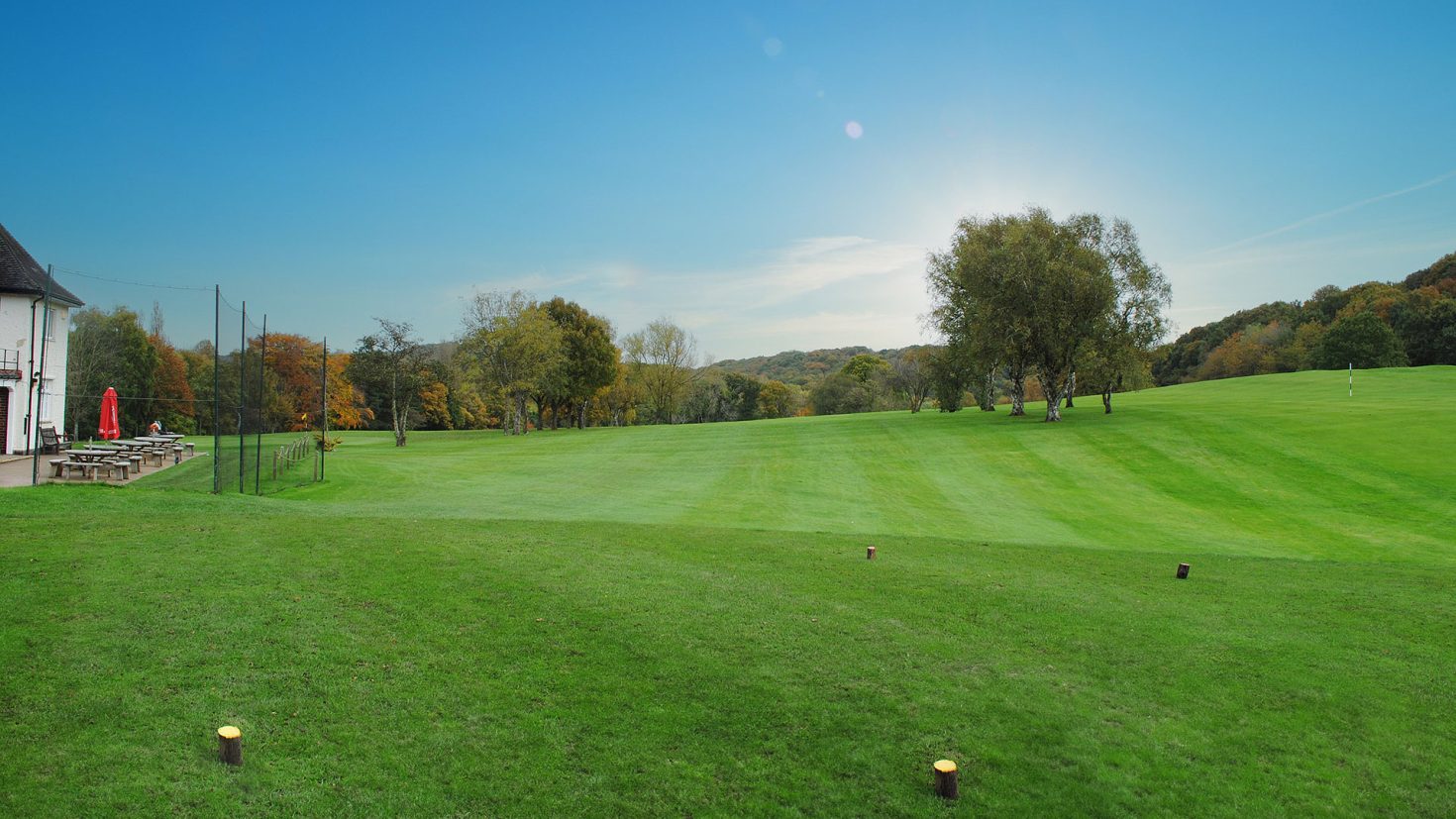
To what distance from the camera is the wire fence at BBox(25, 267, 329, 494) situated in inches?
700

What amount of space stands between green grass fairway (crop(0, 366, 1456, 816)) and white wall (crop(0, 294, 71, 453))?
65.4ft

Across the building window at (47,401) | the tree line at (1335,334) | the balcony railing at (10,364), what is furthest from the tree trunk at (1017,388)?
the balcony railing at (10,364)

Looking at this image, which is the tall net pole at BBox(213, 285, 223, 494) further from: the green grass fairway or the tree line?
the tree line

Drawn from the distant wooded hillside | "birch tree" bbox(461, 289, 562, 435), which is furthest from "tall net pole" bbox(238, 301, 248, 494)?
the distant wooded hillside

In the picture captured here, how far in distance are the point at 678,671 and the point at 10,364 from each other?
114 feet

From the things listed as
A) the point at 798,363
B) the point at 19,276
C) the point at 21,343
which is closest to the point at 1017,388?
the point at 19,276

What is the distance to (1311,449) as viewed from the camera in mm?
26969

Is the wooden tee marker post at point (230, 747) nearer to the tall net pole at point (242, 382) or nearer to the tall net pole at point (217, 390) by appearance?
the tall net pole at point (217, 390)

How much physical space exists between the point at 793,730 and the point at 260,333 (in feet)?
69.4

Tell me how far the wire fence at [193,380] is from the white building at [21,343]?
12 cm

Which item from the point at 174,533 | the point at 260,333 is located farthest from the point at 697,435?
the point at 174,533

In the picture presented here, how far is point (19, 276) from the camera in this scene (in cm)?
2775

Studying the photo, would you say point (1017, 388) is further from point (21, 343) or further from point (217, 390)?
point (21, 343)

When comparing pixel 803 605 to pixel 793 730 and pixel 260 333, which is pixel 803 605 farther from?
pixel 260 333
